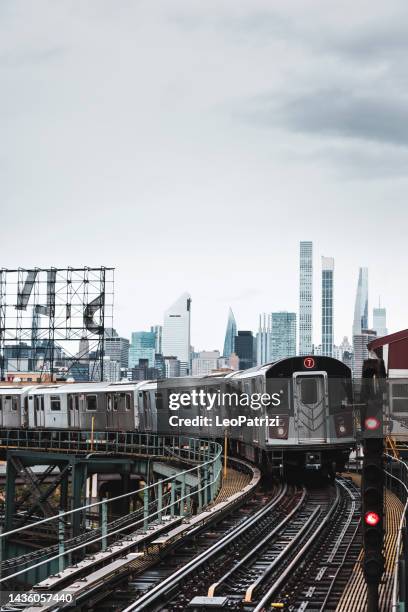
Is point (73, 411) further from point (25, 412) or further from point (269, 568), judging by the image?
point (269, 568)

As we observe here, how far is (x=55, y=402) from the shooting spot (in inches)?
2093

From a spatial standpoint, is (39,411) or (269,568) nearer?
(269,568)

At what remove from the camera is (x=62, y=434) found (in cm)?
5144

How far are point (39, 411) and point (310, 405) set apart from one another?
3089cm

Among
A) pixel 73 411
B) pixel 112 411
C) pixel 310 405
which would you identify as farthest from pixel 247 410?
pixel 73 411

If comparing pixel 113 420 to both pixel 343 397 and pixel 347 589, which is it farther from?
pixel 347 589

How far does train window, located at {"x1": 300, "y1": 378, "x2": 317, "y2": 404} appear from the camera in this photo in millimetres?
26422

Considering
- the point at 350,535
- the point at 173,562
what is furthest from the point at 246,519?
the point at 173,562

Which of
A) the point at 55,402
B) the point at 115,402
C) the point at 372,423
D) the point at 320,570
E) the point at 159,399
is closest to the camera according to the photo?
the point at 372,423

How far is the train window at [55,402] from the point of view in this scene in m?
52.8

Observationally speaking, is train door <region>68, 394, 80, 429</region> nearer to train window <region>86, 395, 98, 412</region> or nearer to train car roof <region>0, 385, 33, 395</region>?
train window <region>86, 395, 98, 412</region>

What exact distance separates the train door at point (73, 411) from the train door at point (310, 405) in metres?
26.1

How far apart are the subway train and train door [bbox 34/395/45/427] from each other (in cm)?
6

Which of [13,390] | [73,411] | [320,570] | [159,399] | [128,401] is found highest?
[13,390]
